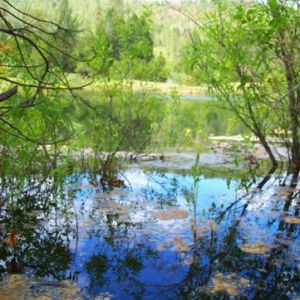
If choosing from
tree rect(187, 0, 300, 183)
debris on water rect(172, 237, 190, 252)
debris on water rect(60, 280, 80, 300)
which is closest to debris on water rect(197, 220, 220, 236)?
debris on water rect(172, 237, 190, 252)

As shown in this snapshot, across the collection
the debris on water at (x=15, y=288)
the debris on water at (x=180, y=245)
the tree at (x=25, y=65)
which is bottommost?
the debris on water at (x=15, y=288)

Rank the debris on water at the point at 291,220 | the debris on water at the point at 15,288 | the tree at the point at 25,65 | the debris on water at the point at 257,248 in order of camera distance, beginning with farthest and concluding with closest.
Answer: the debris on water at the point at 291,220 → the debris on water at the point at 257,248 → the debris on water at the point at 15,288 → the tree at the point at 25,65

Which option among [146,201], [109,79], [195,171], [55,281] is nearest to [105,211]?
[146,201]

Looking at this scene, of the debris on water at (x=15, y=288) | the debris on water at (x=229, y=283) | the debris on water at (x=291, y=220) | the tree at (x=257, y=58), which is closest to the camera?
the debris on water at (x=15, y=288)

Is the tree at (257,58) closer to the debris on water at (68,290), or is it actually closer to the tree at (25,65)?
the tree at (25,65)

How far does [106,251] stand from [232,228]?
1573 millimetres

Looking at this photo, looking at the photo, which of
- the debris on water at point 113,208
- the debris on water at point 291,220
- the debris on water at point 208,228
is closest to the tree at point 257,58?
the debris on water at point 291,220

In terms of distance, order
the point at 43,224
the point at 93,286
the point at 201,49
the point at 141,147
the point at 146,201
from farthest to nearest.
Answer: the point at 141,147
the point at 201,49
the point at 146,201
the point at 43,224
the point at 93,286

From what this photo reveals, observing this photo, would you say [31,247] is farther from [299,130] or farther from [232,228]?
[299,130]

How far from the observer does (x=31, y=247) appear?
4.87 meters

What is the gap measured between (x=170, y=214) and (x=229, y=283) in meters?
2.04

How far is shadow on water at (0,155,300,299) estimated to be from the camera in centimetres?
400

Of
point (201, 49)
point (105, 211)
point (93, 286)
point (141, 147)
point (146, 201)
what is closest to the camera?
point (93, 286)

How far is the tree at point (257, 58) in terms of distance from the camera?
8133 millimetres
